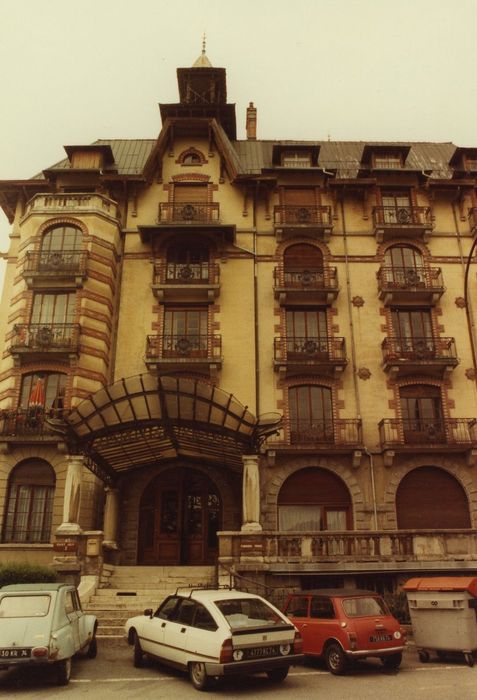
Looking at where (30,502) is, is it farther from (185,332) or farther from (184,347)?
(185,332)

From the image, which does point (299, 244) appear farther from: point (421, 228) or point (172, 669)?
point (172, 669)

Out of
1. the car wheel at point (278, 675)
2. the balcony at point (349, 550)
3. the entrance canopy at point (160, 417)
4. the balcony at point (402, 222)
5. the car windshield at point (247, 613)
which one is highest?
the balcony at point (402, 222)

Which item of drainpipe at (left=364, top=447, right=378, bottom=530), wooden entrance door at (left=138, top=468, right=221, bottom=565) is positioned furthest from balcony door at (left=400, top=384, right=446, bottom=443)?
wooden entrance door at (left=138, top=468, right=221, bottom=565)

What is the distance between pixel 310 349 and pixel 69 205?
1213 centimetres

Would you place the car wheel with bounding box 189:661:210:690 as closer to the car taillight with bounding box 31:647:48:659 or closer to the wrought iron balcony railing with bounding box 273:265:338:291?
the car taillight with bounding box 31:647:48:659

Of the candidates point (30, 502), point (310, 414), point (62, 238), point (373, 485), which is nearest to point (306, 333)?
point (310, 414)

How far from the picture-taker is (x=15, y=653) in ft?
31.0

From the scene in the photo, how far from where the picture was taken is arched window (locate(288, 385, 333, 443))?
2284 centimetres

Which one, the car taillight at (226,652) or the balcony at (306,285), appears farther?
the balcony at (306,285)

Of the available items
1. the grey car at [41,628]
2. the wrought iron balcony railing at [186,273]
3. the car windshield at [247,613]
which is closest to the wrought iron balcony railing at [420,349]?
the wrought iron balcony railing at [186,273]

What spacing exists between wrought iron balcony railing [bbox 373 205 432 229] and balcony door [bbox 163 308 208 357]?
29.9 feet

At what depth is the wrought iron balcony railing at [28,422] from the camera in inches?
849

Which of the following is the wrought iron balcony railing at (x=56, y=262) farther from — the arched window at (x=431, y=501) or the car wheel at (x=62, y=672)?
the car wheel at (x=62, y=672)

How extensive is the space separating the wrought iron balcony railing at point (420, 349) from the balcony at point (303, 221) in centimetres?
598
